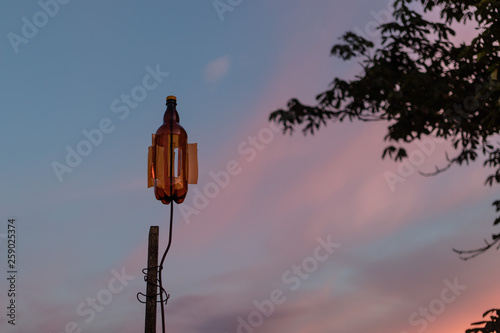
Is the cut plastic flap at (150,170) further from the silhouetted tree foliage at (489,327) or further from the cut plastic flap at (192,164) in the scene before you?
A: the silhouetted tree foliage at (489,327)

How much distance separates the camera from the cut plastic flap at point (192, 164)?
7.39 m

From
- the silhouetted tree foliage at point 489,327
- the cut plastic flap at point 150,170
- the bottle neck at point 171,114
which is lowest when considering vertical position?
the silhouetted tree foliage at point 489,327

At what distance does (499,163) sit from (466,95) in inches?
96.2

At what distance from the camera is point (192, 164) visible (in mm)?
7426

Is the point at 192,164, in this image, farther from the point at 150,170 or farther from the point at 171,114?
the point at 171,114

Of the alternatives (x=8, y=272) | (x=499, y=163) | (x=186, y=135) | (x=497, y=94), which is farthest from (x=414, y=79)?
(x=8, y=272)

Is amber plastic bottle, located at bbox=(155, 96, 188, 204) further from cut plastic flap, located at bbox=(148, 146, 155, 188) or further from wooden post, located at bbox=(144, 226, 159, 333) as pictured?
wooden post, located at bbox=(144, 226, 159, 333)

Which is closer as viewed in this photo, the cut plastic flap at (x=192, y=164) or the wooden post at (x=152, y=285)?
the cut plastic flap at (x=192, y=164)

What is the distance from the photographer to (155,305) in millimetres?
8039

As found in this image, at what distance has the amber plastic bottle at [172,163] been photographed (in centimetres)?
727

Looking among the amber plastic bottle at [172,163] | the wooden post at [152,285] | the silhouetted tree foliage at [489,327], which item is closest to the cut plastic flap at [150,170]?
the amber plastic bottle at [172,163]

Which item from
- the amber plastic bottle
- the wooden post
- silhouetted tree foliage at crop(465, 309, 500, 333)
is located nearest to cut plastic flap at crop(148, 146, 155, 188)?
the amber plastic bottle

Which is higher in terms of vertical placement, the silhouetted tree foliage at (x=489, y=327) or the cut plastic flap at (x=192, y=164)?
the cut plastic flap at (x=192, y=164)

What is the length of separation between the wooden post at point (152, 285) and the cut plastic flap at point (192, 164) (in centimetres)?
161
